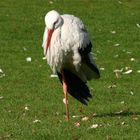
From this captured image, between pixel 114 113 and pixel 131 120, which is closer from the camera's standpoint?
pixel 131 120

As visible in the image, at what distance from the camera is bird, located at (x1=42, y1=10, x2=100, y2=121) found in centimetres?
1072

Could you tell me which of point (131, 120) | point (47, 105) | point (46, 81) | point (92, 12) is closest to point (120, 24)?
point (92, 12)

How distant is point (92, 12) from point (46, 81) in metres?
9.35

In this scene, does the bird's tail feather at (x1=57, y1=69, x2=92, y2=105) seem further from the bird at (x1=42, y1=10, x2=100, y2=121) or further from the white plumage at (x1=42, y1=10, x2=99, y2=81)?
the white plumage at (x1=42, y1=10, x2=99, y2=81)

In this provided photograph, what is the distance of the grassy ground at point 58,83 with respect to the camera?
31.4 ft

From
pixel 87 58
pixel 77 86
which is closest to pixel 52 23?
pixel 87 58

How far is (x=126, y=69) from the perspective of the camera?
15.7m

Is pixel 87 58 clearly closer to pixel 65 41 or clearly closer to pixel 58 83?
pixel 65 41

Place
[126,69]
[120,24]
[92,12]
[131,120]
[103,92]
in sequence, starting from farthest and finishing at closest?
[92,12], [120,24], [126,69], [103,92], [131,120]

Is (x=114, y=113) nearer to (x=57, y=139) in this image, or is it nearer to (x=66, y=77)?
(x=66, y=77)

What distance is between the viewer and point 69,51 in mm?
10828

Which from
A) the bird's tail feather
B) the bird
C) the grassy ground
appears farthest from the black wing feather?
the grassy ground

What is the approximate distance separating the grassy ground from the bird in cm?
59

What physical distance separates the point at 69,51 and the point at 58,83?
3.62 m
